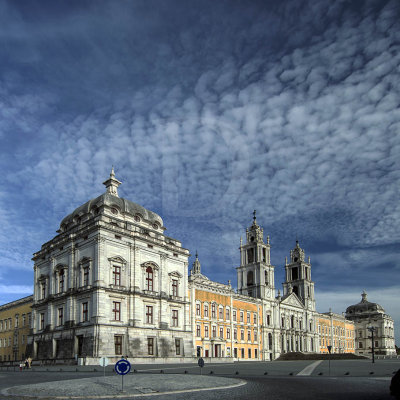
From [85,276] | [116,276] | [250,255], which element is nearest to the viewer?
[85,276]

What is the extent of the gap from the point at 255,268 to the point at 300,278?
2267cm

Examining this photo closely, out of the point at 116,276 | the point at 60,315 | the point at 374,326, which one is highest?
the point at 116,276

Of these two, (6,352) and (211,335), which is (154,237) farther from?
(6,352)

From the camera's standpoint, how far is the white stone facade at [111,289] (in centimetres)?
4266

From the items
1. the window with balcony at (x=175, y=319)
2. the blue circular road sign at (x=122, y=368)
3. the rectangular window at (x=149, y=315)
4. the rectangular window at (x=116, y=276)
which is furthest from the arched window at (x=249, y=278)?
the blue circular road sign at (x=122, y=368)

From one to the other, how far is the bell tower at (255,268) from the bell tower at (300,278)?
53.3 ft

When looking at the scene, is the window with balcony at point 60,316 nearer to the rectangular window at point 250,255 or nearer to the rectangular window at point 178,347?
the rectangular window at point 178,347

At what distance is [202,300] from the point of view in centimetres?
6025

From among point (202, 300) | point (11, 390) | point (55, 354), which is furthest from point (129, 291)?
point (11, 390)

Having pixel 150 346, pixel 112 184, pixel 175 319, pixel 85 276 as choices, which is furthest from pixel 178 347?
pixel 112 184

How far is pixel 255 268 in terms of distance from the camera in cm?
8031

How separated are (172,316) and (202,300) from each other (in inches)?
426

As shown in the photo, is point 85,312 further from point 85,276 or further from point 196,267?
point 196,267

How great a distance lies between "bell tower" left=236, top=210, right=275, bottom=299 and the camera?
78.8m
